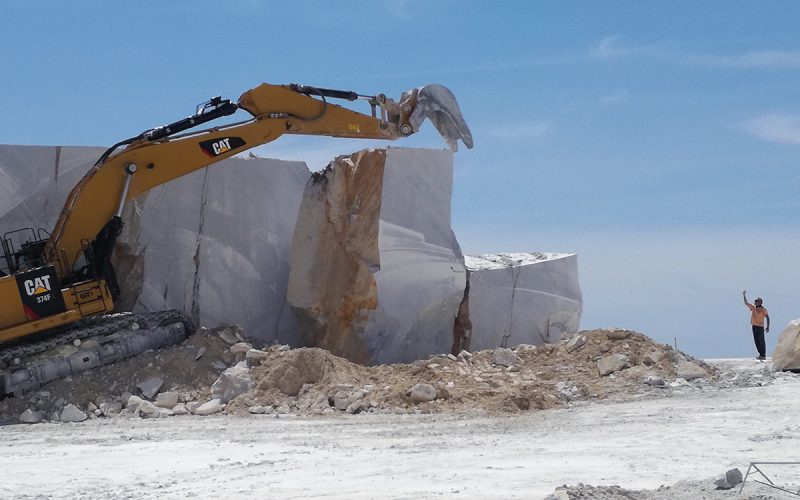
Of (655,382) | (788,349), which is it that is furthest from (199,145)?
(788,349)

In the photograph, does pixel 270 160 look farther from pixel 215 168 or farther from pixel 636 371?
pixel 636 371

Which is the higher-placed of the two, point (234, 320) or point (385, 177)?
point (385, 177)

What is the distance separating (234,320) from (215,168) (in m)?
2.18

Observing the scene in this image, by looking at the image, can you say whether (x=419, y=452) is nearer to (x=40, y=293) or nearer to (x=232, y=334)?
(x=40, y=293)

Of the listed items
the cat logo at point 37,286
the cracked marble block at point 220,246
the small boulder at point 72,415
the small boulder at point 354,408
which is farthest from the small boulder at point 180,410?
the cracked marble block at point 220,246

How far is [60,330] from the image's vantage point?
41.0 ft

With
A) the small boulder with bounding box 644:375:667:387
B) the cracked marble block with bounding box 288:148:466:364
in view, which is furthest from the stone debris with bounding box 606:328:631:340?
the cracked marble block with bounding box 288:148:466:364

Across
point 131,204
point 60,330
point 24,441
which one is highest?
point 131,204

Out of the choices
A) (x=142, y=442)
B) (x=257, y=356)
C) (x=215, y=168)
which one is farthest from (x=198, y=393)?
(x=215, y=168)

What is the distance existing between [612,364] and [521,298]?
4541mm

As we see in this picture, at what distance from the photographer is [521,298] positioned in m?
16.8

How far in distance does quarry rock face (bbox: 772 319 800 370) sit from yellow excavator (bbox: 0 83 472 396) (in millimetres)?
4879

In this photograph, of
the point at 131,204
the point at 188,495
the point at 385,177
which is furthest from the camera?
the point at 385,177

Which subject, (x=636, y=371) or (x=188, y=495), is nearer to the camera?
(x=188, y=495)
